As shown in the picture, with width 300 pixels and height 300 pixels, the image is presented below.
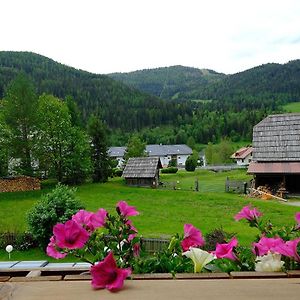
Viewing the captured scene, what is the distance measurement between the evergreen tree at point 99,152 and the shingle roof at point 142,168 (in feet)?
10.5

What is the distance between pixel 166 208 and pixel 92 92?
129105 millimetres

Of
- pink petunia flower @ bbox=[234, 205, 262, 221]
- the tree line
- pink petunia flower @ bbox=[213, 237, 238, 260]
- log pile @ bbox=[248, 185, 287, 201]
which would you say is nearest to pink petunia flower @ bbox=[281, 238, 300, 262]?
pink petunia flower @ bbox=[213, 237, 238, 260]

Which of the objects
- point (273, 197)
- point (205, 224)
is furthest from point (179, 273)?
point (273, 197)

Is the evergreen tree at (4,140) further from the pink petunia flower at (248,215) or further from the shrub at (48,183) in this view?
the pink petunia flower at (248,215)

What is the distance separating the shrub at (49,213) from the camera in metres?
15.9

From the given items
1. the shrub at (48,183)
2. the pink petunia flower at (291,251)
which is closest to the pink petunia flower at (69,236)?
the pink petunia flower at (291,251)

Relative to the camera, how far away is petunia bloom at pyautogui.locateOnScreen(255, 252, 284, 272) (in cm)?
175

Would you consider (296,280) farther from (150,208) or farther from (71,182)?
(71,182)

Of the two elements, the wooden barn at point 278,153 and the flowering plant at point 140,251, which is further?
the wooden barn at point 278,153

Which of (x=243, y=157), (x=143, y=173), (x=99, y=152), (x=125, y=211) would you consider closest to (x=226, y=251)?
(x=125, y=211)

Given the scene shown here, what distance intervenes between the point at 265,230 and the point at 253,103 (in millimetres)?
172338

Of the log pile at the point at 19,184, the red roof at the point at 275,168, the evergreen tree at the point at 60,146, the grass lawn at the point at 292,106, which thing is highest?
the grass lawn at the point at 292,106

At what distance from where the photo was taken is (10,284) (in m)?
1.58

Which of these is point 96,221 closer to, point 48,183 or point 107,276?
point 107,276
